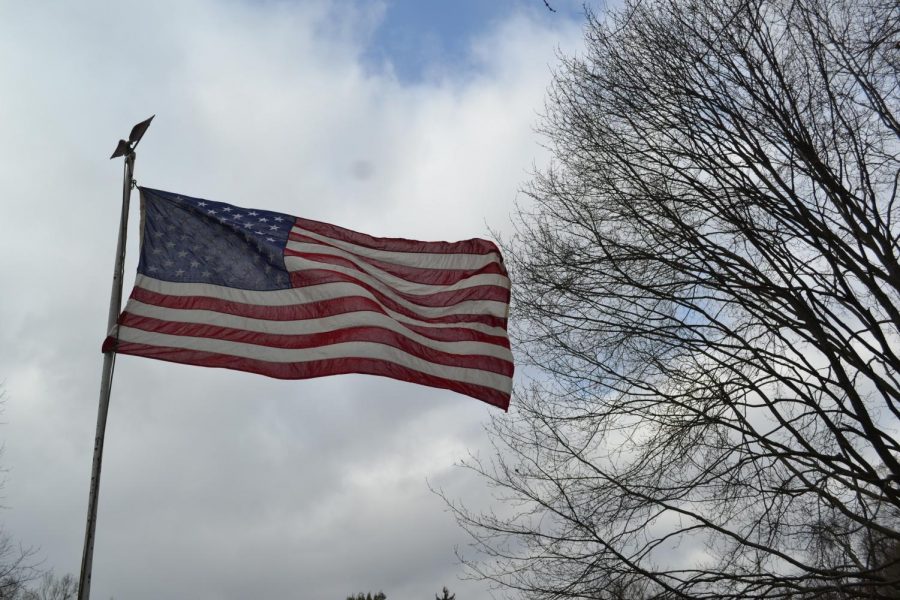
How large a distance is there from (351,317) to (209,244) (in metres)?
1.42

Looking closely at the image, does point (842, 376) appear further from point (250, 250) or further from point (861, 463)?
point (250, 250)

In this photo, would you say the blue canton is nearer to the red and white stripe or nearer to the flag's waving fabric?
the flag's waving fabric

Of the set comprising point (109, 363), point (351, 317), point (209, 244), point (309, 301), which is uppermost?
point (209, 244)

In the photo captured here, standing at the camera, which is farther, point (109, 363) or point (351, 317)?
point (351, 317)

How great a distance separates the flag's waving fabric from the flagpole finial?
428 millimetres

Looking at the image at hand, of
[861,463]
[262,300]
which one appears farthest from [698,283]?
[262,300]

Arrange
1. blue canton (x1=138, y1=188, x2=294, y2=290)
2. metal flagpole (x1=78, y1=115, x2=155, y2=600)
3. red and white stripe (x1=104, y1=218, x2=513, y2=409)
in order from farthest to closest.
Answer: blue canton (x1=138, y1=188, x2=294, y2=290) < red and white stripe (x1=104, y1=218, x2=513, y2=409) < metal flagpole (x1=78, y1=115, x2=155, y2=600)

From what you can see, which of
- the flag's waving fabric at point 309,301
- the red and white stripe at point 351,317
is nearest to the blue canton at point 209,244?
the flag's waving fabric at point 309,301

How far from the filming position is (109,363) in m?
5.88

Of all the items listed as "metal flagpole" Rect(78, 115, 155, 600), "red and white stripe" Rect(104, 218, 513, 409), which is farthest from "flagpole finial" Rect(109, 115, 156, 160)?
"red and white stripe" Rect(104, 218, 513, 409)

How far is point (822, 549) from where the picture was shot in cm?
757

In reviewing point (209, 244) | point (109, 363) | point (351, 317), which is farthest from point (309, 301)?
Answer: point (109, 363)

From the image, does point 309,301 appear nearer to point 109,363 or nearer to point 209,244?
point 209,244

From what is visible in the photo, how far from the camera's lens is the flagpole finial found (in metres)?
6.80
